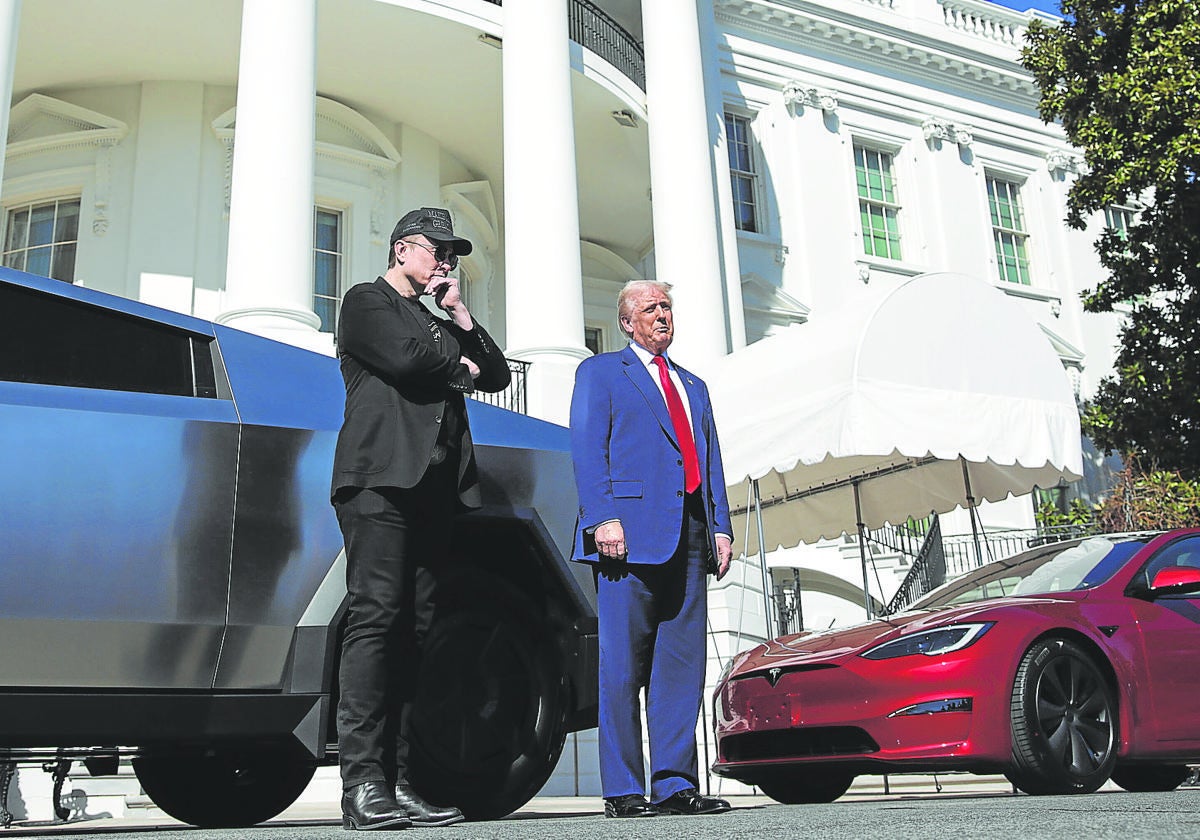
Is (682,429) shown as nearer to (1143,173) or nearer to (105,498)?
(105,498)

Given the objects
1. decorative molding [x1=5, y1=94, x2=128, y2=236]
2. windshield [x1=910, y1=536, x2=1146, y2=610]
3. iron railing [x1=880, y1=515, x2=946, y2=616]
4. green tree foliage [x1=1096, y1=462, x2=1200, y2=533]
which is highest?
decorative molding [x1=5, y1=94, x2=128, y2=236]

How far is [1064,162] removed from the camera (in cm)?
2477

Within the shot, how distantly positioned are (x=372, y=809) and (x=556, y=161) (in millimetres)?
11361

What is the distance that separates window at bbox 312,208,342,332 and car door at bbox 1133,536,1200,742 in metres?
12.6

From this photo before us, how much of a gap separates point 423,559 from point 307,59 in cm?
1036

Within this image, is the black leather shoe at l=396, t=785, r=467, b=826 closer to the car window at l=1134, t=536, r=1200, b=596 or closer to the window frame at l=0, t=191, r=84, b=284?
the car window at l=1134, t=536, r=1200, b=596

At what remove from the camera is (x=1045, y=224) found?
24.2 meters

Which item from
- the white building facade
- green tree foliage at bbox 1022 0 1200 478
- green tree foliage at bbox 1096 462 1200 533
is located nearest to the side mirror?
the white building facade

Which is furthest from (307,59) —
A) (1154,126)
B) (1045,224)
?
(1045,224)

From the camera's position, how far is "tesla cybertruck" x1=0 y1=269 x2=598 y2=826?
3193 mm

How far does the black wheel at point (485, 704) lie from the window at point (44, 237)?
13612 mm

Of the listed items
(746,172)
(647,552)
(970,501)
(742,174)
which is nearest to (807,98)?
(746,172)

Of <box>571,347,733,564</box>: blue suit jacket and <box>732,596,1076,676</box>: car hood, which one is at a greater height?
<box>571,347,733,564</box>: blue suit jacket

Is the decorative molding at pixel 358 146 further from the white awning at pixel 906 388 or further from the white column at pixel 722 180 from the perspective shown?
the white awning at pixel 906 388
